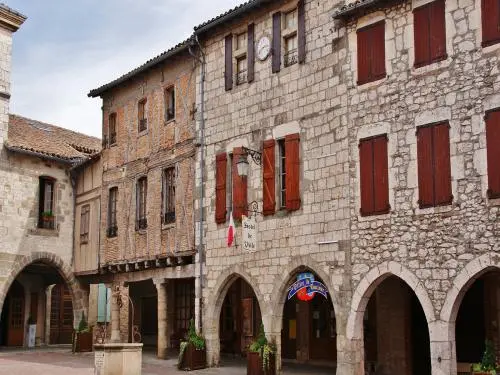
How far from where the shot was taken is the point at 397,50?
13938 millimetres

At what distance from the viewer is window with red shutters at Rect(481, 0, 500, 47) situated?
1243 centimetres

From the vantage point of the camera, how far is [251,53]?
17.1 m

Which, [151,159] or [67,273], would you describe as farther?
[67,273]

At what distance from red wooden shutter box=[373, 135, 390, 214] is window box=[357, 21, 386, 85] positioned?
1.31 metres

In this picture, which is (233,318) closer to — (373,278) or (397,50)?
(373,278)

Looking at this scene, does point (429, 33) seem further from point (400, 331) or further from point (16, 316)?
point (16, 316)

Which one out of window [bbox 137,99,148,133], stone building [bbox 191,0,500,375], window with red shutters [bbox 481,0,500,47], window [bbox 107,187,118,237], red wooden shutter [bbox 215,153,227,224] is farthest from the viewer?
window [bbox 107,187,118,237]

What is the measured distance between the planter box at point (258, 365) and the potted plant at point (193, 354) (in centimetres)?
202

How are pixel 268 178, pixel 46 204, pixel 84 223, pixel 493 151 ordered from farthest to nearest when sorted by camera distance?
1. pixel 46 204
2. pixel 84 223
3. pixel 268 178
4. pixel 493 151

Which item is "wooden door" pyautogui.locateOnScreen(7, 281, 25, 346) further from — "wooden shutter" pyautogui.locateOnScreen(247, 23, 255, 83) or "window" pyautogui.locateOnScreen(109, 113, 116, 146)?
"wooden shutter" pyautogui.locateOnScreen(247, 23, 255, 83)

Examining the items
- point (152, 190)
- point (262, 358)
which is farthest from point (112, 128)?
point (262, 358)

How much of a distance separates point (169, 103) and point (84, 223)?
585 cm

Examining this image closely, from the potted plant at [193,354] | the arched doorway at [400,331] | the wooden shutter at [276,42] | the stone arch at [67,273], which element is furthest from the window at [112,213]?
the arched doorway at [400,331]

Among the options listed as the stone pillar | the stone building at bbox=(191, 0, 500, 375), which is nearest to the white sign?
the stone building at bbox=(191, 0, 500, 375)
